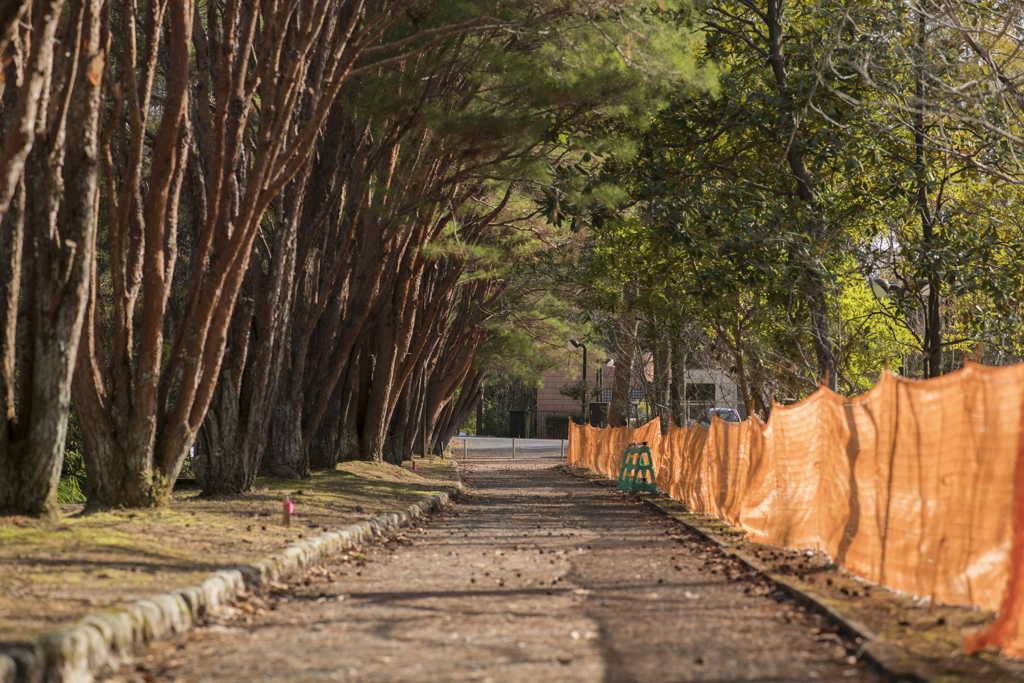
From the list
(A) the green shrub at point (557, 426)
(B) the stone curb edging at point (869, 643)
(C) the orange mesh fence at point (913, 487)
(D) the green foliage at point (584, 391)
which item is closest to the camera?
(B) the stone curb edging at point (869, 643)

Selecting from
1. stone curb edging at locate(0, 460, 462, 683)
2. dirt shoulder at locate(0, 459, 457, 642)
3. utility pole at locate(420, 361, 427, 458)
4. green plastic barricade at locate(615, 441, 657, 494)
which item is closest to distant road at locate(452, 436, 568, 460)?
utility pole at locate(420, 361, 427, 458)

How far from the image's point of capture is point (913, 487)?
7012 millimetres

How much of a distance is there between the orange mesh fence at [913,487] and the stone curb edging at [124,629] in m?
4.19

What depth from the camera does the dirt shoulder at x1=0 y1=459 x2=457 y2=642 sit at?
5.81 meters

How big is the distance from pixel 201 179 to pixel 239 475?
363cm

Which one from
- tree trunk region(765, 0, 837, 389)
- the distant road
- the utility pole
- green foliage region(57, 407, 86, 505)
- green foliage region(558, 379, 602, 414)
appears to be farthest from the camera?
green foliage region(558, 379, 602, 414)

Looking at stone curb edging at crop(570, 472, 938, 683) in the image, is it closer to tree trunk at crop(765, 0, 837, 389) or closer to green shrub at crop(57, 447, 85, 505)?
tree trunk at crop(765, 0, 837, 389)

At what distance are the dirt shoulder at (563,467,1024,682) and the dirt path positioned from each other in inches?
9.5

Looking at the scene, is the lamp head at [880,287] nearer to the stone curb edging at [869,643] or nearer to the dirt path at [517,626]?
the dirt path at [517,626]

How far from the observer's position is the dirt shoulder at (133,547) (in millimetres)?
5812

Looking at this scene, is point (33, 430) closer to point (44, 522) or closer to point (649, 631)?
point (44, 522)

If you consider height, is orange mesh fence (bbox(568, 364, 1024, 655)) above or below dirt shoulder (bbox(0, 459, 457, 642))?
above

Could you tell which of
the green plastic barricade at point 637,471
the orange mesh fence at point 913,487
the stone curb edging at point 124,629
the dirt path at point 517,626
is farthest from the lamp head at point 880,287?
the stone curb edging at point 124,629

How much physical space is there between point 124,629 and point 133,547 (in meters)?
2.83
